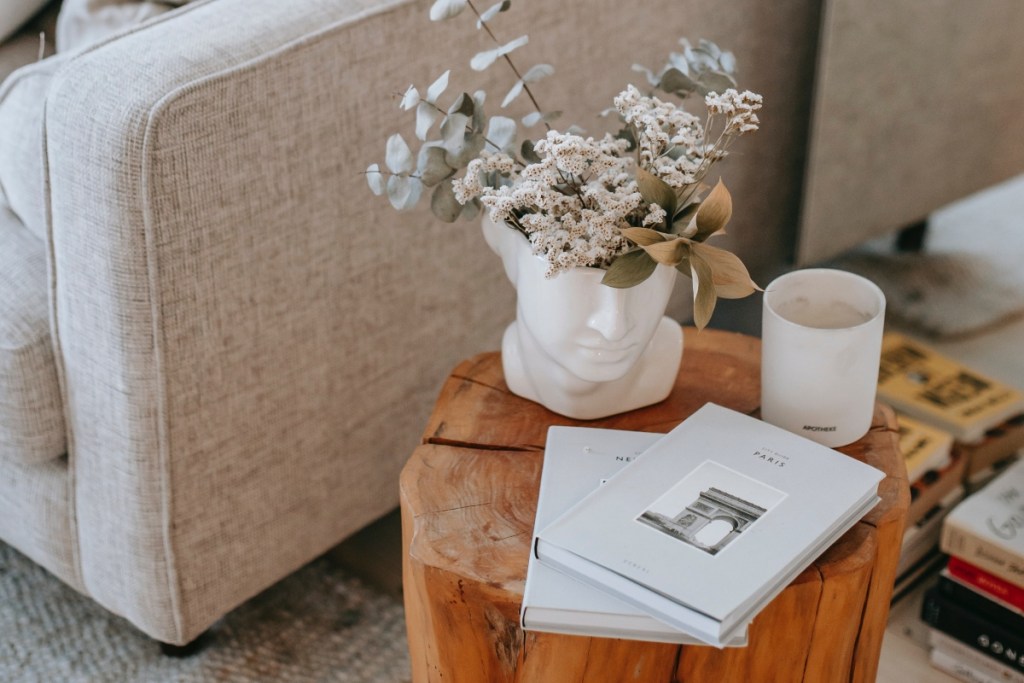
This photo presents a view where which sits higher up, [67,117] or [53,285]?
[67,117]

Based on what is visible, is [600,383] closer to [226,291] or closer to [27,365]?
[226,291]

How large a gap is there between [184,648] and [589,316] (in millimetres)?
671

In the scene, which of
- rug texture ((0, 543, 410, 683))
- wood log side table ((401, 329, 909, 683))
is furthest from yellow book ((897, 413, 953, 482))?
rug texture ((0, 543, 410, 683))

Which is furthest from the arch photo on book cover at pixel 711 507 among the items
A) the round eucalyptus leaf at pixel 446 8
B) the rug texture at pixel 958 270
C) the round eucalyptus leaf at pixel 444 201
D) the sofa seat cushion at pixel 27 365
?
the rug texture at pixel 958 270

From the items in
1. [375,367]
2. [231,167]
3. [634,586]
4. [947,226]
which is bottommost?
[947,226]

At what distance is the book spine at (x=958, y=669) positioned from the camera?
3.85 feet

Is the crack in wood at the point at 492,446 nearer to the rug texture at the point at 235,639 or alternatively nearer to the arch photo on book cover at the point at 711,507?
the arch photo on book cover at the point at 711,507

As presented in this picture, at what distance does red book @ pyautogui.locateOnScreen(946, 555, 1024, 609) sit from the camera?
3.68 ft

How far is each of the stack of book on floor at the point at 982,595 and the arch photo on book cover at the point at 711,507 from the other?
47cm

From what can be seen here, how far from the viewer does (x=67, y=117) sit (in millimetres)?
960

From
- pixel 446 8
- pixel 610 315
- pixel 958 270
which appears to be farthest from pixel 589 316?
pixel 958 270

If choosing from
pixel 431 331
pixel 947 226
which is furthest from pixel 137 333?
pixel 947 226

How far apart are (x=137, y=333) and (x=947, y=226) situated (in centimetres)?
166

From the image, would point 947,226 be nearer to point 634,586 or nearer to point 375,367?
point 375,367
